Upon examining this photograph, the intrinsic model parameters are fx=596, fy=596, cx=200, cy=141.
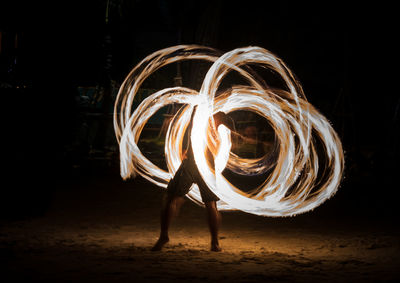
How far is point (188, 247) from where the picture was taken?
6.64 meters

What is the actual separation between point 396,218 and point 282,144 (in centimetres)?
217

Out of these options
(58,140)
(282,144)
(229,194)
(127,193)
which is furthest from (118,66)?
(229,194)

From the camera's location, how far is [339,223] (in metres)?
8.65

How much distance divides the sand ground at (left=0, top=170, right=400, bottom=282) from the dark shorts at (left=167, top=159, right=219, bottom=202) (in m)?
0.61

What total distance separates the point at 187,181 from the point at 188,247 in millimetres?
741

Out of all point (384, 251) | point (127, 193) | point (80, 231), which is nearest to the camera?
point (384, 251)

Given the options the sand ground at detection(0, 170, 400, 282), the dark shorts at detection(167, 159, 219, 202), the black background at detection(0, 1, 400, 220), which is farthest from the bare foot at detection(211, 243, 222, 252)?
the black background at detection(0, 1, 400, 220)

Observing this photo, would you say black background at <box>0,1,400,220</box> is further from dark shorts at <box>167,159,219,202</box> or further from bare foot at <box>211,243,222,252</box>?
bare foot at <box>211,243,222,252</box>

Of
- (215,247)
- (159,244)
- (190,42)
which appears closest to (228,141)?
(215,247)

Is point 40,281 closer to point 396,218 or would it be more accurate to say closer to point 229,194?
point 229,194

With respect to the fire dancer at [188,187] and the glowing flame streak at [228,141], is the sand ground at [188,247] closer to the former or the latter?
the fire dancer at [188,187]

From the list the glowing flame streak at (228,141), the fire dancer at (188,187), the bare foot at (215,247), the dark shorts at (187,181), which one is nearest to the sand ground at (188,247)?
the bare foot at (215,247)

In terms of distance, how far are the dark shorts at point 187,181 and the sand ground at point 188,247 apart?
606mm

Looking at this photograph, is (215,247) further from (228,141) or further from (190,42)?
(190,42)
